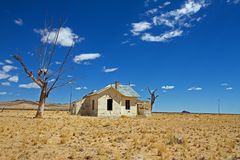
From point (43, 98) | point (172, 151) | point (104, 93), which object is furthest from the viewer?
point (104, 93)

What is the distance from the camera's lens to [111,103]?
36938mm

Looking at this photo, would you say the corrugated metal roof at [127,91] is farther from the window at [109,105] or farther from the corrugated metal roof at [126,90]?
the window at [109,105]

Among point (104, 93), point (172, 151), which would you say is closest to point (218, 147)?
point (172, 151)

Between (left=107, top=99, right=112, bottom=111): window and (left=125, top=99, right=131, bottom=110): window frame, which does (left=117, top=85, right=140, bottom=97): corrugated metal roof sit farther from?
(left=107, top=99, right=112, bottom=111): window

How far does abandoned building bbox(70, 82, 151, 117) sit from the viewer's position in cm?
3622

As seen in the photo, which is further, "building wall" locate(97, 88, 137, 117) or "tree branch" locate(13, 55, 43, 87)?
"building wall" locate(97, 88, 137, 117)

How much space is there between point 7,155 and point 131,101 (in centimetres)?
2926

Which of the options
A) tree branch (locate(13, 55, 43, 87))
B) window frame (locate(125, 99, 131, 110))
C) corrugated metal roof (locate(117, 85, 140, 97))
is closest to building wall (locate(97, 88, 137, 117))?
window frame (locate(125, 99, 131, 110))

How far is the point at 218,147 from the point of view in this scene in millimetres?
12305

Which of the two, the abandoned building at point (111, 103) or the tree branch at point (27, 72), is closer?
the tree branch at point (27, 72)

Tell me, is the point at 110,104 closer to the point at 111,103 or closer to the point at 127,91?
the point at 111,103

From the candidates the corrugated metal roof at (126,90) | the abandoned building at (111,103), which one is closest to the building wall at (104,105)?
the abandoned building at (111,103)

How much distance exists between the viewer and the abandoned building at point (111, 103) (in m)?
36.2

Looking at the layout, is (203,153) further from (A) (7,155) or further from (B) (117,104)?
(B) (117,104)
